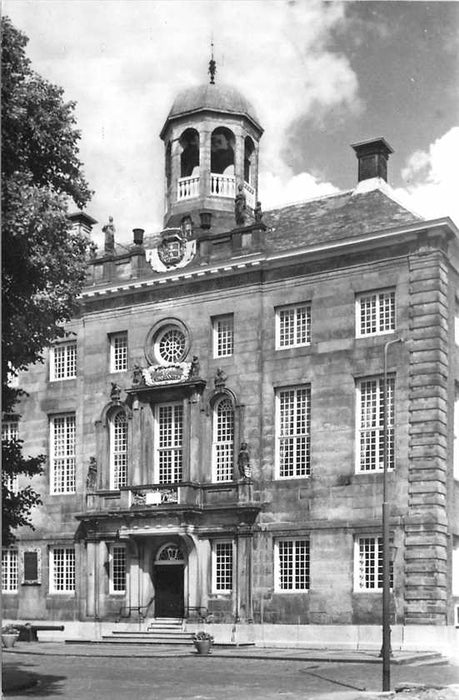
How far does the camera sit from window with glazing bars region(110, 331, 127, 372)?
148ft

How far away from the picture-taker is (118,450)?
4444cm

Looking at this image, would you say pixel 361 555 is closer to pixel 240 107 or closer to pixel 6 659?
pixel 6 659

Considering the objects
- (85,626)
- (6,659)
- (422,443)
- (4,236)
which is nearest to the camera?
(4,236)

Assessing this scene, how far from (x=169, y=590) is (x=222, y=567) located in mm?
2528

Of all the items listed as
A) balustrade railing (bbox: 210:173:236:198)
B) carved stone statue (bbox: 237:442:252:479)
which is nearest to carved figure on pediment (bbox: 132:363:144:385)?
carved stone statue (bbox: 237:442:252:479)

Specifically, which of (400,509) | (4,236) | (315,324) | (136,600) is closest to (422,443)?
(400,509)

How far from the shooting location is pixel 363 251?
129 ft

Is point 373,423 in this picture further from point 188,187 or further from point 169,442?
point 188,187

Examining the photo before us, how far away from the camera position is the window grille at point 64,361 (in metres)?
46.5

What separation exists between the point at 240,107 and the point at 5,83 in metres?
25.4

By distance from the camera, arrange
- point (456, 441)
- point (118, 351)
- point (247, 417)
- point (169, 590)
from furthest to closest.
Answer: point (118, 351) → point (169, 590) → point (247, 417) → point (456, 441)

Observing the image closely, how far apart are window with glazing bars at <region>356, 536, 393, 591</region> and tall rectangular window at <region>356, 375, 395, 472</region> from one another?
2492 millimetres

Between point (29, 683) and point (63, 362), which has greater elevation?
point (63, 362)

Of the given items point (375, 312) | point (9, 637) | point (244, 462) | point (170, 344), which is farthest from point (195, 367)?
point (9, 637)
